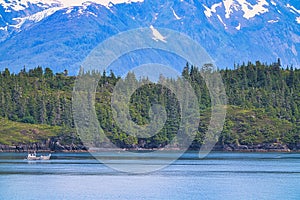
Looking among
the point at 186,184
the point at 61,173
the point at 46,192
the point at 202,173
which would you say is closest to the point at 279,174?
the point at 202,173

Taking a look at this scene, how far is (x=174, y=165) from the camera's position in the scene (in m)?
158

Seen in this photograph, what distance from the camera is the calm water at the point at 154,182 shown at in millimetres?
99125

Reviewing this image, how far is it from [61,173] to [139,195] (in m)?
34.9

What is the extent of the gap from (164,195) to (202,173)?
34.2 metres

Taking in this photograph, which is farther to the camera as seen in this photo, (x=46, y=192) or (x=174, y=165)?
(x=174, y=165)

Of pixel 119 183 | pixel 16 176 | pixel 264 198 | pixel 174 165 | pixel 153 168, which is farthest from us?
pixel 174 165

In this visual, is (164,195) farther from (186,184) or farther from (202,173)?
(202,173)

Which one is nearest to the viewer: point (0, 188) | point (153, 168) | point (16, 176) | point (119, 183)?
point (0, 188)

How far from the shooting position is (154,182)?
115812mm

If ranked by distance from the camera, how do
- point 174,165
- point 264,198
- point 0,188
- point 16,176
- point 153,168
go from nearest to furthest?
point 264,198 < point 0,188 < point 16,176 < point 153,168 < point 174,165

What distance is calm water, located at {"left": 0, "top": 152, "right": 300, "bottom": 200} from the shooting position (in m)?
99.1

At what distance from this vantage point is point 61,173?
130750 mm

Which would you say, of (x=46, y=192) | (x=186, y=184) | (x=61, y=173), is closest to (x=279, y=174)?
(x=186, y=184)

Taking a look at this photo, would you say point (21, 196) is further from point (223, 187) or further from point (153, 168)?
point (153, 168)
